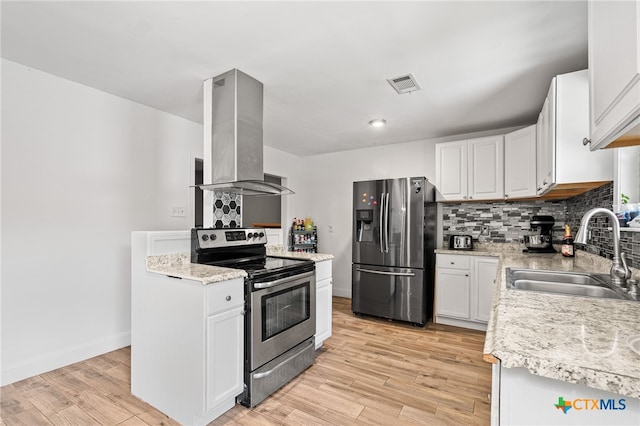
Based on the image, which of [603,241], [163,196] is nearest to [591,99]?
[603,241]

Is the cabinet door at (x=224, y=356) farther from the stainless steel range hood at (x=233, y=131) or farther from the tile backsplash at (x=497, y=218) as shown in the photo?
the tile backsplash at (x=497, y=218)

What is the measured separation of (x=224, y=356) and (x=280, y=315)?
483 millimetres

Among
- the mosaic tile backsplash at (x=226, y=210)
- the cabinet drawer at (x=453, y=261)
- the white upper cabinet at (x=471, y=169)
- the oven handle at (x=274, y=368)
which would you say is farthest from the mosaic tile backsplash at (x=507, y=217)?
the mosaic tile backsplash at (x=226, y=210)

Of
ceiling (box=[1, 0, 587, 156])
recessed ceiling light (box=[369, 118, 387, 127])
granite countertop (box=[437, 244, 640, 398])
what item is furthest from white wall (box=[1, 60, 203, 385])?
granite countertop (box=[437, 244, 640, 398])

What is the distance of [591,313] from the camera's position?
104 cm

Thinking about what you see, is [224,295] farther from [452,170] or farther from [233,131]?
[452,170]

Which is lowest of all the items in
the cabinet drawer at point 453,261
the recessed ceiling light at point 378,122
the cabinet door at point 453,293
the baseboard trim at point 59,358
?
the baseboard trim at point 59,358

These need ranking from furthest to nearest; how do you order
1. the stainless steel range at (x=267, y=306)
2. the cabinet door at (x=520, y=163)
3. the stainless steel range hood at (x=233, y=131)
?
1. the cabinet door at (x=520, y=163)
2. the stainless steel range hood at (x=233, y=131)
3. the stainless steel range at (x=267, y=306)

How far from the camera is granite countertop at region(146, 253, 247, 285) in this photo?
69.7 inches

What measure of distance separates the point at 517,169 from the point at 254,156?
2731mm

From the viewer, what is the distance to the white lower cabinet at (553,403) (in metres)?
0.66

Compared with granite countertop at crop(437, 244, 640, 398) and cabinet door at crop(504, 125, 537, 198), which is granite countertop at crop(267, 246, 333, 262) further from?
cabinet door at crop(504, 125, 537, 198)

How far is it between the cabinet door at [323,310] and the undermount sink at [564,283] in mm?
1466

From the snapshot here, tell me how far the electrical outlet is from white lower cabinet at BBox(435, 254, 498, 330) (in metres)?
2.97
